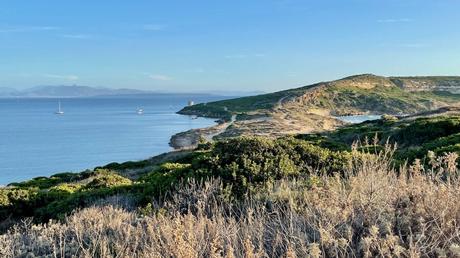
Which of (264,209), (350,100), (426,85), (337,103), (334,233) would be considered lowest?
(337,103)

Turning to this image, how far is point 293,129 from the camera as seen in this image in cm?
7562

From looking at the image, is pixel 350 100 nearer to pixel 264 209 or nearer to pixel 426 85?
pixel 426 85

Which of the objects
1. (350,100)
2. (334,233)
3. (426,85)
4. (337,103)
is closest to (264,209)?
(334,233)

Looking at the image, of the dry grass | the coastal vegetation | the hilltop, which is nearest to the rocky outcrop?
the hilltop

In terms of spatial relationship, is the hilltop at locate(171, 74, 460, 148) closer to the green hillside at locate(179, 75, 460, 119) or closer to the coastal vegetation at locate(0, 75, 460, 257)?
the green hillside at locate(179, 75, 460, 119)

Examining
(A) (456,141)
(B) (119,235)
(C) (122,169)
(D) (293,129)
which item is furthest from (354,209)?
(D) (293,129)

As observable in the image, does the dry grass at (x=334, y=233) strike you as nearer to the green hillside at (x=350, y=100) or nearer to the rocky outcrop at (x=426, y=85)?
the green hillside at (x=350, y=100)

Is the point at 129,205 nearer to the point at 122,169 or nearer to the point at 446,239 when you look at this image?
the point at 446,239

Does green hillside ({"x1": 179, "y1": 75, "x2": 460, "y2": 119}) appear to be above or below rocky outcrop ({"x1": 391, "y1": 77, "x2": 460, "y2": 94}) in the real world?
below

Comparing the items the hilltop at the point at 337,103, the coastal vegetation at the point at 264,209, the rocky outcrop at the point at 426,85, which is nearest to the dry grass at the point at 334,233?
the coastal vegetation at the point at 264,209

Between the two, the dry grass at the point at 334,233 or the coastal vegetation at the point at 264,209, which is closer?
the dry grass at the point at 334,233

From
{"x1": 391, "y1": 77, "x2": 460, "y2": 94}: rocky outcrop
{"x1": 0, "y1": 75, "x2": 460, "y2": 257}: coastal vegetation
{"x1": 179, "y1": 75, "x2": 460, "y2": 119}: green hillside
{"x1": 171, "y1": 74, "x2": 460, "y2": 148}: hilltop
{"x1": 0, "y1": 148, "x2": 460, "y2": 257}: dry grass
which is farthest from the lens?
{"x1": 391, "y1": 77, "x2": 460, "y2": 94}: rocky outcrop

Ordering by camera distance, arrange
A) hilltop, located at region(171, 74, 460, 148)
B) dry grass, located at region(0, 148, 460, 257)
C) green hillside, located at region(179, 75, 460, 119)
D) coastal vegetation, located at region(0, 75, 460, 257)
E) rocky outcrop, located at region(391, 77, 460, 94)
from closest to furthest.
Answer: dry grass, located at region(0, 148, 460, 257) < coastal vegetation, located at region(0, 75, 460, 257) < hilltop, located at region(171, 74, 460, 148) < green hillside, located at region(179, 75, 460, 119) < rocky outcrop, located at region(391, 77, 460, 94)

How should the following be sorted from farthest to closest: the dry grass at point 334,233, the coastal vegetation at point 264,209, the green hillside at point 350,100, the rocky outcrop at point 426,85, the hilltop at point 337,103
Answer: the rocky outcrop at point 426,85 < the green hillside at point 350,100 < the hilltop at point 337,103 < the coastal vegetation at point 264,209 < the dry grass at point 334,233
